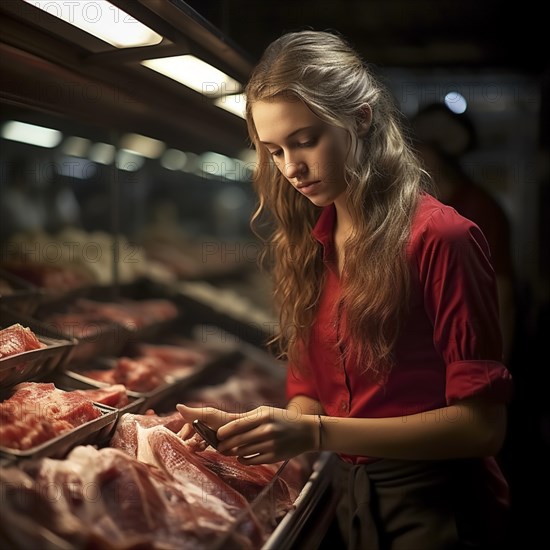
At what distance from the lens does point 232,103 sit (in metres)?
2.78

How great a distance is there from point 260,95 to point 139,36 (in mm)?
584

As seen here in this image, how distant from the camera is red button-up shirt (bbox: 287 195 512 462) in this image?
1.56 meters

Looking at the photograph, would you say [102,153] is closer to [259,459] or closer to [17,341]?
[17,341]

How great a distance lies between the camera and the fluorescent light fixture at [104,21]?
1.80 m

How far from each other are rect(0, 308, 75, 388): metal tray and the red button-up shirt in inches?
35.0

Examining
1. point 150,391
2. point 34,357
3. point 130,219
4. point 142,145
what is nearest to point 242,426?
point 34,357

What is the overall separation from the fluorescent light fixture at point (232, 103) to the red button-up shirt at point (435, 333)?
3.34 ft

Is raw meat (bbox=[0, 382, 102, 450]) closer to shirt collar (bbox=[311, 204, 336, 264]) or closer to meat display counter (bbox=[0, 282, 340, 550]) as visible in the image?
meat display counter (bbox=[0, 282, 340, 550])

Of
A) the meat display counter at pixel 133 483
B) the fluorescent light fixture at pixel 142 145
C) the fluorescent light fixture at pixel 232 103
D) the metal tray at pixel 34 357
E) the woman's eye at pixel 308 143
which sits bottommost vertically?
the meat display counter at pixel 133 483

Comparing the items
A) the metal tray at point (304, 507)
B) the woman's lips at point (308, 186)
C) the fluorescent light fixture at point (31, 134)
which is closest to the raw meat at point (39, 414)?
the metal tray at point (304, 507)

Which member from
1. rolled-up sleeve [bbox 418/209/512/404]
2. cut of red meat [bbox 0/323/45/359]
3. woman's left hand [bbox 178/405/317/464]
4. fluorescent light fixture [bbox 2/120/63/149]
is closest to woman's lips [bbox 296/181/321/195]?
rolled-up sleeve [bbox 418/209/512/404]

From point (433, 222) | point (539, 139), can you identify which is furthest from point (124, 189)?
point (433, 222)

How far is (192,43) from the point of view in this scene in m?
2.06

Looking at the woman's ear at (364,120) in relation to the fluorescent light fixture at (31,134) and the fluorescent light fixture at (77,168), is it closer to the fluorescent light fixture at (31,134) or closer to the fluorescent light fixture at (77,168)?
the fluorescent light fixture at (31,134)
